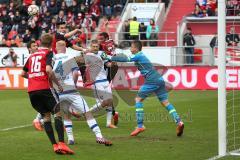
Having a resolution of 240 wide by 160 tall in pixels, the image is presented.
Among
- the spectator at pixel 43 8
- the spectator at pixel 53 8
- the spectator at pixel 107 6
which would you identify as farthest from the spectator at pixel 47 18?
the spectator at pixel 107 6

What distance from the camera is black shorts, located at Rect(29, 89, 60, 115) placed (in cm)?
1191

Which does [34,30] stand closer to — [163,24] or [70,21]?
[70,21]

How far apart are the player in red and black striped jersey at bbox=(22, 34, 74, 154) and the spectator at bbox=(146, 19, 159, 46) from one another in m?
21.9

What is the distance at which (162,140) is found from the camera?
13.5m

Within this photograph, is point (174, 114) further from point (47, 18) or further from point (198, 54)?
point (47, 18)

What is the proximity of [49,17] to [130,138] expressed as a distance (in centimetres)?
2389

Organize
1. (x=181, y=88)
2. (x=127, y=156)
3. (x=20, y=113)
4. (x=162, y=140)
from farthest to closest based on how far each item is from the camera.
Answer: (x=181, y=88), (x=20, y=113), (x=162, y=140), (x=127, y=156)

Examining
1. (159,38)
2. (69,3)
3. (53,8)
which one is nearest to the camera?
(159,38)

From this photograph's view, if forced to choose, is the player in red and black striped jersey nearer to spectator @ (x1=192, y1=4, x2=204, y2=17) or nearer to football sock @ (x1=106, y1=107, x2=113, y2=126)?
football sock @ (x1=106, y1=107, x2=113, y2=126)

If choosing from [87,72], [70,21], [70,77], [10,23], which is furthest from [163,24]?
[70,77]

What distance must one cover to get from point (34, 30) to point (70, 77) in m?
23.5

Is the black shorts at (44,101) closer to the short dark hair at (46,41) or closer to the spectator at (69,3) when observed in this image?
the short dark hair at (46,41)

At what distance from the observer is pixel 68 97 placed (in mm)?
12875

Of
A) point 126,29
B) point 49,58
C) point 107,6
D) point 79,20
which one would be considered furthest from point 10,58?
point 49,58
